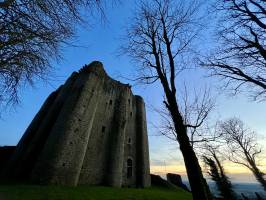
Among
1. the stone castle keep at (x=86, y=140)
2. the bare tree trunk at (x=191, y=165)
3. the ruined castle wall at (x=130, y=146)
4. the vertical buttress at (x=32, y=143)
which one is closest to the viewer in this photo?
the bare tree trunk at (x=191, y=165)

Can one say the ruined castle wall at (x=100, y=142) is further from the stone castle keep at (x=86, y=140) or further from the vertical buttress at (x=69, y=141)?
the vertical buttress at (x=69, y=141)

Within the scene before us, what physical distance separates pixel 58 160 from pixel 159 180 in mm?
20547

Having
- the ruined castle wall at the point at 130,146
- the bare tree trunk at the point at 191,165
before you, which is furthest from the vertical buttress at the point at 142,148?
the bare tree trunk at the point at 191,165

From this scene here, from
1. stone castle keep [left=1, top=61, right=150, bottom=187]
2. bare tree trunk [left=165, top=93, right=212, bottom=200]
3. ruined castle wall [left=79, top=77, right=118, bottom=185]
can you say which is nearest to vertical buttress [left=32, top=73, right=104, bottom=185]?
stone castle keep [left=1, top=61, right=150, bottom=187]

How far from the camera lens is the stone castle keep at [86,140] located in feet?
59.1

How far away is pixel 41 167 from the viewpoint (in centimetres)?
1683

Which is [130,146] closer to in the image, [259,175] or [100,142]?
[100,142]

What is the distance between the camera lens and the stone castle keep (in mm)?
18014

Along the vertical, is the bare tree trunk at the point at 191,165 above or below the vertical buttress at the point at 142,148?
below

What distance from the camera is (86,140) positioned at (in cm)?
2123

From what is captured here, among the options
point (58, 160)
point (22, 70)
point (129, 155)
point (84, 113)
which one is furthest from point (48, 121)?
point (22, 70)

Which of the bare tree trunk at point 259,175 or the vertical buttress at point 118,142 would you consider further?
the bare tree trunk at point 259,175

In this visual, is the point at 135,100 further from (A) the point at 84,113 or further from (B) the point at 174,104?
(B) the point at 174,104

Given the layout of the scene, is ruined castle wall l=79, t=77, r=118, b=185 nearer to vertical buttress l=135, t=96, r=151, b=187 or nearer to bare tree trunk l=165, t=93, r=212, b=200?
vertical buttress l=135, t=96, r=151, b=187
